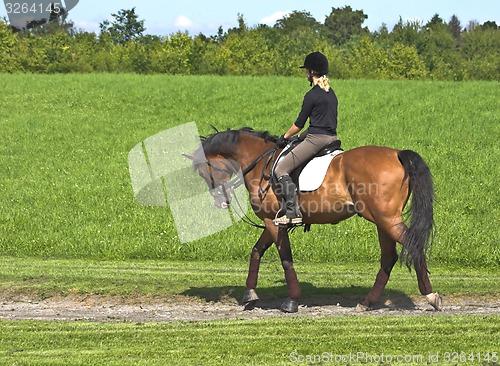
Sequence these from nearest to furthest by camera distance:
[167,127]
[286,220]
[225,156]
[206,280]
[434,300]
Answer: [434,300] < [286,220] < [225,156] < [206,280] < [167,127]

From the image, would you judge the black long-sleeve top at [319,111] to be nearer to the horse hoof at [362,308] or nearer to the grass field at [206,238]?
the horse hoof at [362,308]

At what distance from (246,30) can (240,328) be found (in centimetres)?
8353

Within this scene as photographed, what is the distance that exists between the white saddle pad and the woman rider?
0.11 meters

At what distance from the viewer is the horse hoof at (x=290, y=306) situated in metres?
11.8

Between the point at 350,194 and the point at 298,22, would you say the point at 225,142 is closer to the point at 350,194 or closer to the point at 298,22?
the point at 350,194

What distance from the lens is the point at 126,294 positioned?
44.1 ft

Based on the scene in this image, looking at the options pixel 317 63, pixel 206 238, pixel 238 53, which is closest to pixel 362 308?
pixel 317 63

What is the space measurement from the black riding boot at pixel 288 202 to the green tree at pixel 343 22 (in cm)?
13701

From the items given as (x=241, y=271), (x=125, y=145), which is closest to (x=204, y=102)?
(x=125, y=145)

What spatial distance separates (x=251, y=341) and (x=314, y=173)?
2.97 meters

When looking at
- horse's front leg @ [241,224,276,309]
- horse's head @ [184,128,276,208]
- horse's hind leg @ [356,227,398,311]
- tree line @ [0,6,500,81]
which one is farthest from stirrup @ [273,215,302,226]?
tree line @ [0,6,500,81]

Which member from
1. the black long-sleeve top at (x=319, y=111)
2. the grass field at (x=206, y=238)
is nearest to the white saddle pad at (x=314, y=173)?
the black long-sleeve top at (x=319, y=111)

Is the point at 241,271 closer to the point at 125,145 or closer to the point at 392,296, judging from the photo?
the point at 392,296

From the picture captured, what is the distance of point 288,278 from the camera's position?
12.0 meters
